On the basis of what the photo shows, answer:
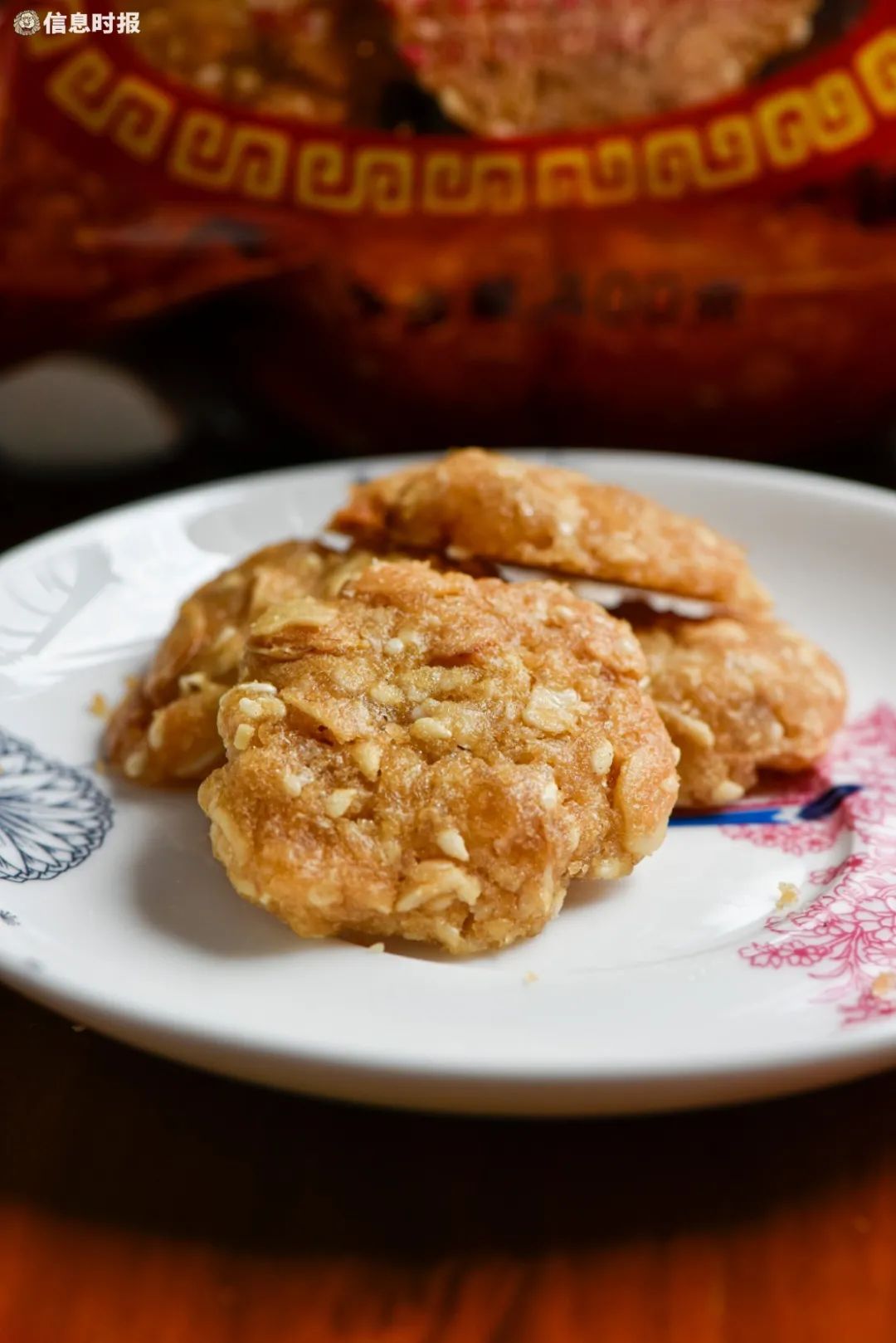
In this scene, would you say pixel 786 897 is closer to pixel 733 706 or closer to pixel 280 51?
pixel 733 706

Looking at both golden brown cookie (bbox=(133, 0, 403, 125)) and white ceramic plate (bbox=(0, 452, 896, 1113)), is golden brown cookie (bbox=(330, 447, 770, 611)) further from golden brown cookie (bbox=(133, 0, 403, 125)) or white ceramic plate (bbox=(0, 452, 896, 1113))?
golden brown cookie (bbox=(133, 0, 403, 125))

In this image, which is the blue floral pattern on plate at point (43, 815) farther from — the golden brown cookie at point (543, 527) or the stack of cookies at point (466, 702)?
the golden brown cookie at point (543, 527)

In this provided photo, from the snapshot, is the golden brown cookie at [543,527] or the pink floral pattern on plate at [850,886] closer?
the pink floral pattern on plate at [850,886]

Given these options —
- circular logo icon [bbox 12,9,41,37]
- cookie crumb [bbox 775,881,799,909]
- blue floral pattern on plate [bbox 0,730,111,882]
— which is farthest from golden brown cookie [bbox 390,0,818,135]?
cookie crumb [bbox 775,881,799,909]

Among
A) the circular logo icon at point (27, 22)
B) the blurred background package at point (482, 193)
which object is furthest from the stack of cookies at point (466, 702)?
the circular logo icon at point (27, 22)

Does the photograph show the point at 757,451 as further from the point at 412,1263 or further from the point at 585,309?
the point at 412,1263

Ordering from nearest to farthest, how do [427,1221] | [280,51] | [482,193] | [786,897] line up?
[427,1221] < [786,897] < [280,51] < [482,193]

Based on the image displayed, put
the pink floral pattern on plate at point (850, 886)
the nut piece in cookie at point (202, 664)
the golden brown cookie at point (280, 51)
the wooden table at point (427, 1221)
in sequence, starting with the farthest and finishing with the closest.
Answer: the golden brown cookie at point (280, 51), the nut piece in cookie at point (202, 664), the pink floral pattern on plate at point (850, 886), the wooden table at point (427, 1221)

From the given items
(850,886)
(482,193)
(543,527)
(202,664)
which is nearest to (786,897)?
(850,886)
